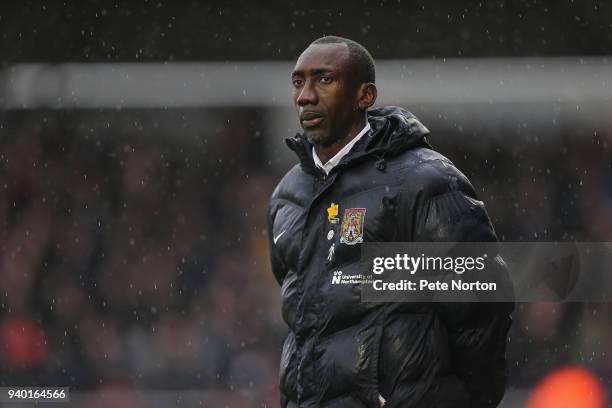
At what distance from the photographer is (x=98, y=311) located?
6.29 metres

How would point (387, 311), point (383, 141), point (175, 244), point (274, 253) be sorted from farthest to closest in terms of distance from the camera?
point (175, 244) → point (274, 253) → point (383, 141) → point (387, 311)

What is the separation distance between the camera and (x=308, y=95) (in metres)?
2.39

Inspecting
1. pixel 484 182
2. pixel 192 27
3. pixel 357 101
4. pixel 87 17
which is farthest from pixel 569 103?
pixel 357 101

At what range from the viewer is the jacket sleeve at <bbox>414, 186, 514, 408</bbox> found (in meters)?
2.36

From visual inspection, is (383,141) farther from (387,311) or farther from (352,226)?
(387,311)

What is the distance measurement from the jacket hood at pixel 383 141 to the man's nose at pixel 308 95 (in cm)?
14

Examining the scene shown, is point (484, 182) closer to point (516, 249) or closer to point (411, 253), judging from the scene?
point (516, 249)

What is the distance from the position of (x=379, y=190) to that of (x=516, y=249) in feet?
13.6

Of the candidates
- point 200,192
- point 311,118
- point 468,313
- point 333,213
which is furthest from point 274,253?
point 200,192

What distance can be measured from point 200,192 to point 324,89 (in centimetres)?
406

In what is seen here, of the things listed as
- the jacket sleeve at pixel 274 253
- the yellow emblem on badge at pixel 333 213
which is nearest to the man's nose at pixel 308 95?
the yellow emblem on badge at pixel 333 213

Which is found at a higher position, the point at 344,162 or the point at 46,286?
the point at 344,162

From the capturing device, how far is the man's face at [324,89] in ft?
7.86

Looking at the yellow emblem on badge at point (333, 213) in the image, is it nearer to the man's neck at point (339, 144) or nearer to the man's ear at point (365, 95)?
the man's neck at point (339, 144)
